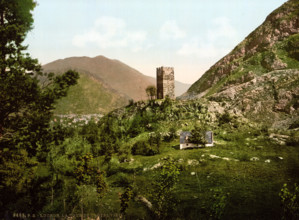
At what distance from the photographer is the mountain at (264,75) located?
45781mm

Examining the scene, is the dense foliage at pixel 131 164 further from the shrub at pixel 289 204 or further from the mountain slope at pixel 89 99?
the mountain slope at pixel 89 99

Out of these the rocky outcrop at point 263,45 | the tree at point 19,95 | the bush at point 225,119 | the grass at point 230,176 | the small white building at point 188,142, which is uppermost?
the rocky outcrop at point 263,45

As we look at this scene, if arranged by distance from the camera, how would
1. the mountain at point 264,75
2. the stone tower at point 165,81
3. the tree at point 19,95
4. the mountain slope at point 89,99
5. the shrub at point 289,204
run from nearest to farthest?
the shrub at point 289,204 < the tree at point 19,95 < the mountain at point 264,75 < the stone tower at point 165,81 < the mountain slope at point 89,99

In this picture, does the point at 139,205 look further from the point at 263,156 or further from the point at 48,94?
the point at 263,156

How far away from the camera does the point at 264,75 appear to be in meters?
53.0

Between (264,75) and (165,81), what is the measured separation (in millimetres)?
18969

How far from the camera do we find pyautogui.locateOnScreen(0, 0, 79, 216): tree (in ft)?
57.1

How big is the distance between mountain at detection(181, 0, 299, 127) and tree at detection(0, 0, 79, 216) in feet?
114

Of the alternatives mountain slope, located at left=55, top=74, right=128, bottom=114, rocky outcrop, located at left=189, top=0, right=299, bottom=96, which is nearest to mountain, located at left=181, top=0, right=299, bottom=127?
rocky outcrop, located at left=189, top=0, right=299, bottom=96

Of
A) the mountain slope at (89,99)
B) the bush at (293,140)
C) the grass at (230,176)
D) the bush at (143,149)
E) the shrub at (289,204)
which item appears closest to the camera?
the shrub at (289,204)

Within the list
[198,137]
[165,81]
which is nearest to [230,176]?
[198,137]

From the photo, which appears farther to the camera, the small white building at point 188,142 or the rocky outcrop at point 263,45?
the rocky outcrop at point 263,45

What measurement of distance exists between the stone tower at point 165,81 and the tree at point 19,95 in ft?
113

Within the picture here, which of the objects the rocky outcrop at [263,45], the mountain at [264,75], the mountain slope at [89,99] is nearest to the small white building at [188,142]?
the mountain at [264,75]
